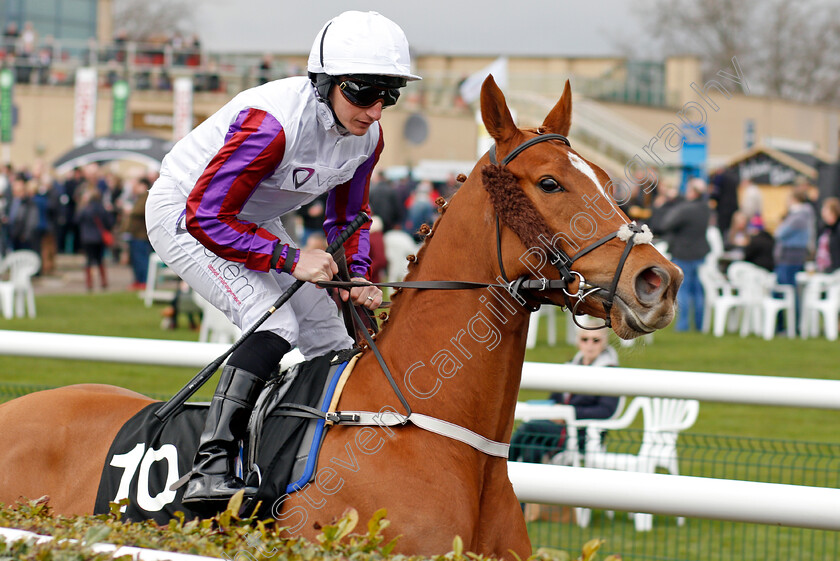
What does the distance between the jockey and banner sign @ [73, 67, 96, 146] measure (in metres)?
24.0

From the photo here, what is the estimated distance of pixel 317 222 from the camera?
15.5 m

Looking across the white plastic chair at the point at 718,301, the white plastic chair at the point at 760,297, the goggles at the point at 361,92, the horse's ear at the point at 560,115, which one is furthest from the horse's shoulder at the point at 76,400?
the white plastic chair at the point at 760,297

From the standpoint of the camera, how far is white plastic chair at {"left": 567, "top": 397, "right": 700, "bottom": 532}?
17.3 feet

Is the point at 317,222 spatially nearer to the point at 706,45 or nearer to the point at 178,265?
the point at 178,265

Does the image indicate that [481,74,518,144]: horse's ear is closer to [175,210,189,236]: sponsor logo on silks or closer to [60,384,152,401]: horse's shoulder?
[175,210,189,236]: sponsor logo on silks

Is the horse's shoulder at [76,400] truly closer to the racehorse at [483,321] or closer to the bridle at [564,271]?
the racehorse at [483,321]

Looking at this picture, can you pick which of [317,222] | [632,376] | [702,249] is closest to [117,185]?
[317,222]

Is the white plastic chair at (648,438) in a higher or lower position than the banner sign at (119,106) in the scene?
lower

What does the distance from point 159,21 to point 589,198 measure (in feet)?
158

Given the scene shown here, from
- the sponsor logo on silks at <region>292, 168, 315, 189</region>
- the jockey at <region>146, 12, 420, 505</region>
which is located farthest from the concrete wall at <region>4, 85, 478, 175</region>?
the sponsor logo on silks at <region>292, 168, 315, 189</region>

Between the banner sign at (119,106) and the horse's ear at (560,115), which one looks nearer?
the horse's ear at (560,115)

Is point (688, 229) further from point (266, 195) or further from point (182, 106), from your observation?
point (182, 106)

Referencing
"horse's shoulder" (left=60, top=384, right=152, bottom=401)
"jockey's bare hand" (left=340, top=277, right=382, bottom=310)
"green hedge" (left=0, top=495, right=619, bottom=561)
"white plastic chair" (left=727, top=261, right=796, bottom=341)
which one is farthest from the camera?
"white plastic chair" (left=727, top=261, right=796, bottom=341)

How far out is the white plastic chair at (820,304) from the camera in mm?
13070
